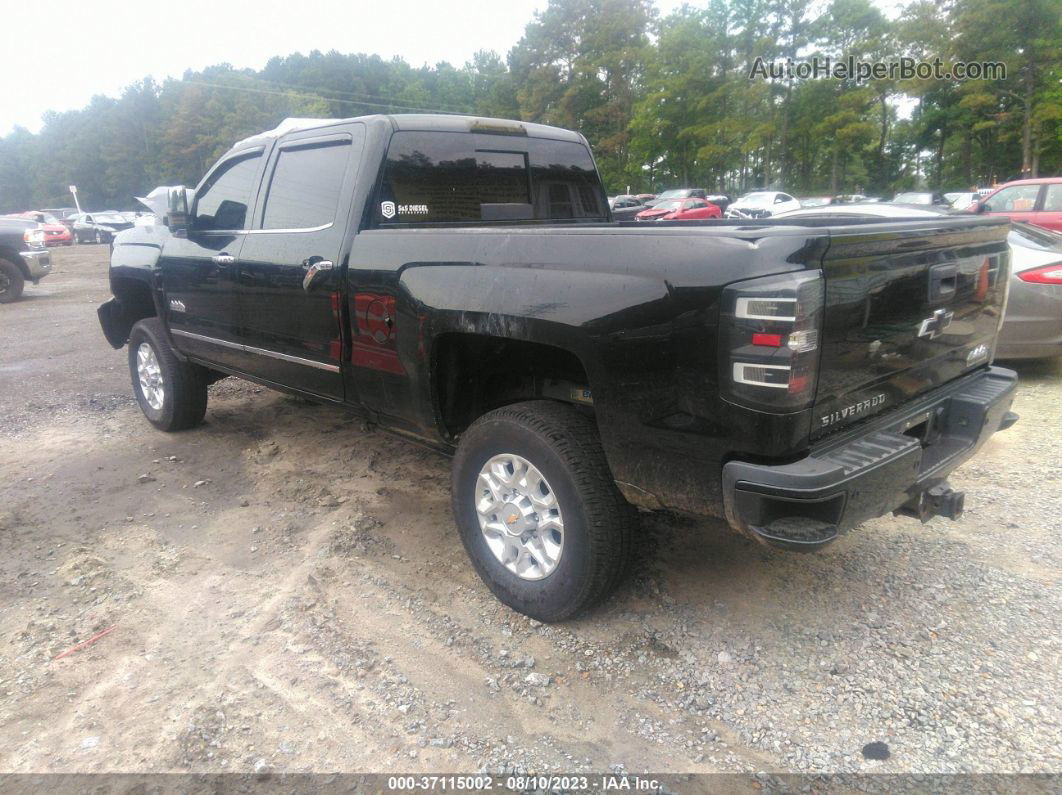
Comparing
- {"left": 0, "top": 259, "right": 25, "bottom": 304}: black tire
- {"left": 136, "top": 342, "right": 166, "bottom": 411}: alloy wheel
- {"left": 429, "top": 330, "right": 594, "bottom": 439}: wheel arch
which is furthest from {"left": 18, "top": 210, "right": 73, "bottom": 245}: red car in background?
{"left": 429, "top": 330, "right": 594, "bottom": 439}: wheel arch

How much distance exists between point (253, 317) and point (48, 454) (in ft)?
7.39

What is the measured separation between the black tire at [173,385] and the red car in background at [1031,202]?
34.4 ft

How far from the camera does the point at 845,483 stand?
214 cm

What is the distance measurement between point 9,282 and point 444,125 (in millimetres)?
13299

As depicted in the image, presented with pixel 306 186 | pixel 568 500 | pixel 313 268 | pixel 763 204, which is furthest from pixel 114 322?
pixel 763 204

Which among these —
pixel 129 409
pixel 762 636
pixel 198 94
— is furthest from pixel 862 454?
pixel 198 94

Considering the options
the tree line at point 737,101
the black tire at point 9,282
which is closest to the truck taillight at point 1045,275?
the black tire at point 9,282

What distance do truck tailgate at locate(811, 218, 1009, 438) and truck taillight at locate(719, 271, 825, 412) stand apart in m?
0.09

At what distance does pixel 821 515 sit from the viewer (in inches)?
84.7

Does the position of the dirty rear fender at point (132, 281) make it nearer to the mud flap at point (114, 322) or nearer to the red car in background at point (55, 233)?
the mud flap at point (114, 322)

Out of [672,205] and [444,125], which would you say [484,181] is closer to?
[444,125]

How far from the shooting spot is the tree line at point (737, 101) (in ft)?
107

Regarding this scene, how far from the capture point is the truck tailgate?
2.23 metres

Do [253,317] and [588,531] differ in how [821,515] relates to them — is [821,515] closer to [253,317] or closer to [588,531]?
[588,531]
